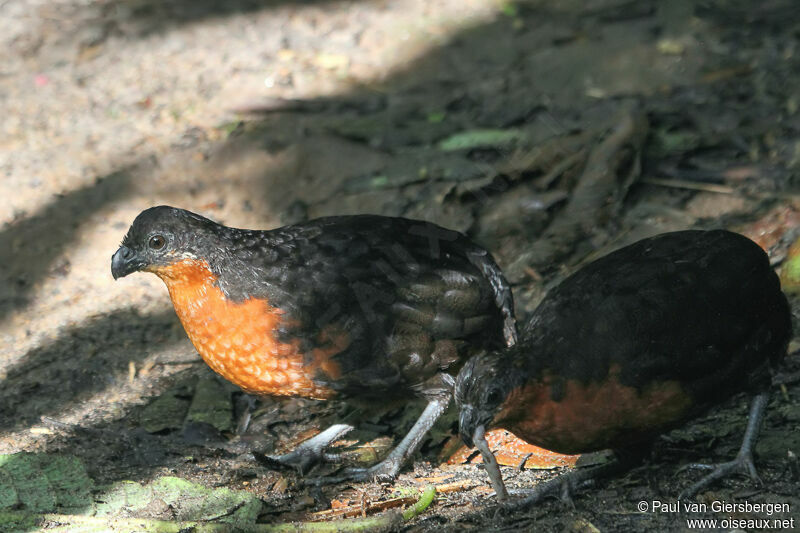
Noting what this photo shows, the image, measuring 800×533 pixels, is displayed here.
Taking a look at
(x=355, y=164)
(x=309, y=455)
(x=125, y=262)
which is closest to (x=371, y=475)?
(x=309, y=455)

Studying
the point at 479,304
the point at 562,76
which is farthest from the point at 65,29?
the point at 479,304

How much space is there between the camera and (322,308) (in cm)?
A: 495

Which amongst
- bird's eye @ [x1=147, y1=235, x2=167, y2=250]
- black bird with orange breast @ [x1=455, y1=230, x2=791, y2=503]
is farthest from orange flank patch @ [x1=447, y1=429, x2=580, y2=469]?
bird's eye @ [x1=147, y1=235, x2=167, y2=250]

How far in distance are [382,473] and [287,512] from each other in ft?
2.07

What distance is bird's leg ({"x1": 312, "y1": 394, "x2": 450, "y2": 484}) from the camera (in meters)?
4.98

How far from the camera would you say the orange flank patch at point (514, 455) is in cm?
483

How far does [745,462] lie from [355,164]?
4.24 metres

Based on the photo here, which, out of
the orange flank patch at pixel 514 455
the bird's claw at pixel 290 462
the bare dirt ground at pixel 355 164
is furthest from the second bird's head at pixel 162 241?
the orange flank patch at pixel 514 455

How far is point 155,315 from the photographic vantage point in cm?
650

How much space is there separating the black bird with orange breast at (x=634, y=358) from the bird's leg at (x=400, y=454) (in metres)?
0.89

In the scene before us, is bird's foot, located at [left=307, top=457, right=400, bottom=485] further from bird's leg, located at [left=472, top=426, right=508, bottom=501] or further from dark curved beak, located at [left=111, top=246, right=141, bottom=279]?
dark curved beak, located at [left=111, top=246, right=141, bottom=279]

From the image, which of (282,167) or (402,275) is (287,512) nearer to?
(402,275)

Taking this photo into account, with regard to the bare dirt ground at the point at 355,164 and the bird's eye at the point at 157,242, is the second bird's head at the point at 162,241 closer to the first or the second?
the bird's eye at the point at 157,242

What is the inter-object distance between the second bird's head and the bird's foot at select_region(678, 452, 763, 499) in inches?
104
